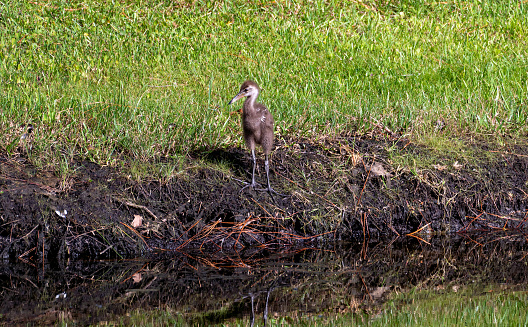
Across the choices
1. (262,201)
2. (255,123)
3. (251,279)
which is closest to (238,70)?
(255,123)

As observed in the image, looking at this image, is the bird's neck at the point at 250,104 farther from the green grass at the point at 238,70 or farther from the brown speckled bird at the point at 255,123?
the green grass at the point at 238,70

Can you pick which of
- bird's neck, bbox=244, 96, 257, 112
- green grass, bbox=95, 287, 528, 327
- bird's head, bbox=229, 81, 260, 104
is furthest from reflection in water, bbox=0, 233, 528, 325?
bird's head, bbox=229, 81, 260, 104

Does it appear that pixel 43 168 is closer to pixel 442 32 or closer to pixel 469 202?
pixel 469 202

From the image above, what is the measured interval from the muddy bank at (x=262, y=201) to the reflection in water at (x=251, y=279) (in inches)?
7.2

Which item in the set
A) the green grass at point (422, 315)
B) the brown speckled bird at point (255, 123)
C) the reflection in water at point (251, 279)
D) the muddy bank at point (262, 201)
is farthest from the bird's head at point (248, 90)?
the green grass at point (422, 315)

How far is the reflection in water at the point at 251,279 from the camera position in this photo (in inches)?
172

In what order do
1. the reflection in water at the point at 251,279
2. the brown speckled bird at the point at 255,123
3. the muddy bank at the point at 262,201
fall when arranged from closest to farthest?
the reflection in water at the point at 251,279 < the muddy bank at the point at 262,201 < the brown speckled bird at the point at 255,123

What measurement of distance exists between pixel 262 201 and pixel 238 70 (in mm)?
3055

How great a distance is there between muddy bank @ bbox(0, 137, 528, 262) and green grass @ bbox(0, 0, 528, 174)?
0.28m

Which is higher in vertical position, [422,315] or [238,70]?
[422,315]

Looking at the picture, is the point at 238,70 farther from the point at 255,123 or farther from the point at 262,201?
the point at 262,201

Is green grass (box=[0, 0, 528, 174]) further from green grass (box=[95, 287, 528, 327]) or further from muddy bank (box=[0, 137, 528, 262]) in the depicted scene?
green grass (box=[95, 287, 528, 327])

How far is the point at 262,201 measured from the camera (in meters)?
5.86

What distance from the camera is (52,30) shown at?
942 cm
